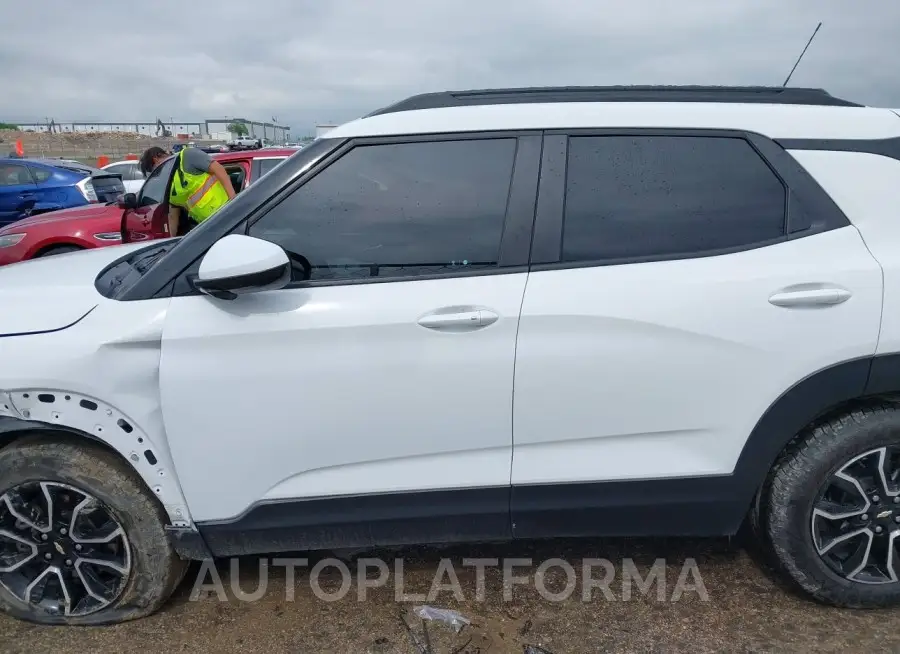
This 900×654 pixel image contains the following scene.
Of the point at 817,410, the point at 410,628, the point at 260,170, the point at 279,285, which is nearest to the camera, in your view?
the point at 279,285

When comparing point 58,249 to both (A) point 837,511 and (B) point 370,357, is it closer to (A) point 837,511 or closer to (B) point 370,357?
(B) point 370,357

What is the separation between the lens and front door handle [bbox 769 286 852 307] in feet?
6.93

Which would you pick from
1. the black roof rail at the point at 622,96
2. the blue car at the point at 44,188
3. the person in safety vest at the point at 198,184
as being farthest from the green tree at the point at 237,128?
the black roof rail at the point at 622,96

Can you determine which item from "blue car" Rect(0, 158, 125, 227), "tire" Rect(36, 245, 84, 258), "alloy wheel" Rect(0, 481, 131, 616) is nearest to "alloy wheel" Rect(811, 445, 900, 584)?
"alloy wheel" Rect(0, 481, 131, 616)

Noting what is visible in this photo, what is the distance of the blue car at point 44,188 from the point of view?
32.9ft

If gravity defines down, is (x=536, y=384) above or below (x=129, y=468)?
above

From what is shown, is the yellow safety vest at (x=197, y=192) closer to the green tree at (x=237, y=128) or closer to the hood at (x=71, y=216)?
the hood at (x=71, y=216)

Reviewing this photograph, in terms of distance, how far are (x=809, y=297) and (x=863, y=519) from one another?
85 centimetres

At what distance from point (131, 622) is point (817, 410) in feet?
8.40

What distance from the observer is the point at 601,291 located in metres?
2.12

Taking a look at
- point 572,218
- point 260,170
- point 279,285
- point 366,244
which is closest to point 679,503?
point 572,218

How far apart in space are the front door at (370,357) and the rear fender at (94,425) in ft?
0.26

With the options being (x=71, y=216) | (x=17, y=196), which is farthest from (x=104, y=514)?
(x=17, y=196)

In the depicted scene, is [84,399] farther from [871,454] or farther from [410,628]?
[871,454]
